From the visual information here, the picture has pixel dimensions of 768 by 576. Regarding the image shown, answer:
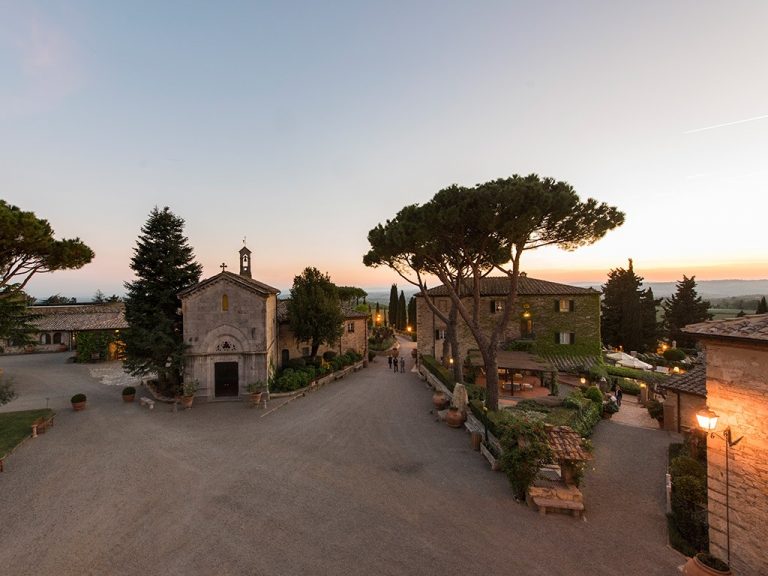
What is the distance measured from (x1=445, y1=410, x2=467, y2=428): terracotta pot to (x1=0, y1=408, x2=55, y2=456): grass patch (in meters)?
19.6

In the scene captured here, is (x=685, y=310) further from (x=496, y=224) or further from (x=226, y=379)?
(x=226, y=379)

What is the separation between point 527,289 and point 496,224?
17.5 m

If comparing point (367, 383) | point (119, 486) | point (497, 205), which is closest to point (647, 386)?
point (497, 205)

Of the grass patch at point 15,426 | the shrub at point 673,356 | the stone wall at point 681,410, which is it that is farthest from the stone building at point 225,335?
the shrub at point 673,356

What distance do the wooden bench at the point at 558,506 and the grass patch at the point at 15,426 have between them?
20.7m

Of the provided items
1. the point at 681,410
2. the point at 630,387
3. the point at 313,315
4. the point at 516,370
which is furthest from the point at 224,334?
the point at 630,387

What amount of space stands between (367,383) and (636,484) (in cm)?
1900

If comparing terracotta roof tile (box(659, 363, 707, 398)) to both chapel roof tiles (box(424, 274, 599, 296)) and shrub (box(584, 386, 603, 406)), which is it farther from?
chapel roof tiles (box(424, 274, 599, 296))

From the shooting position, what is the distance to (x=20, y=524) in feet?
31.6

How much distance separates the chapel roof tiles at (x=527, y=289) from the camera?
3061cm

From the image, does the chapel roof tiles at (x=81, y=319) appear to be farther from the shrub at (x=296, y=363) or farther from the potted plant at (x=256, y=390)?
the potted plant at (x=256, y=390)

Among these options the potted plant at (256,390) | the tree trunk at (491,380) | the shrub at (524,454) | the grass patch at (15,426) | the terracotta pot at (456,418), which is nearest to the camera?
the shrub at (524,454)

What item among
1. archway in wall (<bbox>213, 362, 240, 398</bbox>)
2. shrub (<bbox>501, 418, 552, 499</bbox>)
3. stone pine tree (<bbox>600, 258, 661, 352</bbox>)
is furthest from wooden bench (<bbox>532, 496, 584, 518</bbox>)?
stone pine tree (<bbox>600, 258, 661, 352</bbox>)

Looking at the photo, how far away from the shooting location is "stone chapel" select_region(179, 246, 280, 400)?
21.6m
